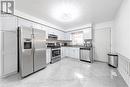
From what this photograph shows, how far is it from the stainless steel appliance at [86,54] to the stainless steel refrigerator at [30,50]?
269 centimetres

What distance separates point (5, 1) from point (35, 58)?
2402 millimetres

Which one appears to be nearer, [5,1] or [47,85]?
[47,85]

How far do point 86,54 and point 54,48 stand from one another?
7.10 ft

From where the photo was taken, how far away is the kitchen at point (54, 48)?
2.10 metres

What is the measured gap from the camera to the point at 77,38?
19.3 feet

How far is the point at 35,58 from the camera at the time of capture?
2.79m

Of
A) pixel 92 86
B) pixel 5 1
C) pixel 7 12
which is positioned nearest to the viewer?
pixel 92 86

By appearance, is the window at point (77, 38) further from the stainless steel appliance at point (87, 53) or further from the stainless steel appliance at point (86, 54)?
the stainless steel appliance at point (86, 54)

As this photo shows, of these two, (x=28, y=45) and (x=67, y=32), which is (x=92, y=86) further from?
(x=67, y=32)

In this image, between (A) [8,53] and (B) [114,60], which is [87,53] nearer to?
(B) [114,60]

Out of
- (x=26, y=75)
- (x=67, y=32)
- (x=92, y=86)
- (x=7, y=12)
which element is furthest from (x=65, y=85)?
(x=67, y=32)

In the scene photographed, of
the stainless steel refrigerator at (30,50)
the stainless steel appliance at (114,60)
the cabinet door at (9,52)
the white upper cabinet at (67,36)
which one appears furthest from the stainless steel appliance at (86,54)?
the cabinet door at (9,52)

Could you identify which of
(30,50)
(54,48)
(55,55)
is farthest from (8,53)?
(55,55)

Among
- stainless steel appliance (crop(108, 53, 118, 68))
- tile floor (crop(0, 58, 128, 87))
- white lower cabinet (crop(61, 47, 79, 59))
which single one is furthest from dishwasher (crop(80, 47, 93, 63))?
tile floor (crop(0, 58, 128, 87))
